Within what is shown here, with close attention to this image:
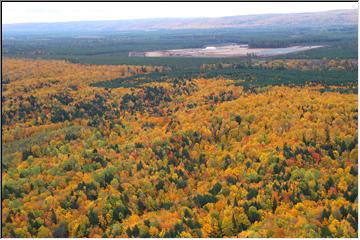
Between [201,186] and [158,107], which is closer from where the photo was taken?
[201,186]

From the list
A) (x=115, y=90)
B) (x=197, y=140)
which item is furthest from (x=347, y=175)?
(x=115, y=90)

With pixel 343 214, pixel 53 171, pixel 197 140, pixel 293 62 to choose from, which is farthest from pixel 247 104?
pixel 293 62

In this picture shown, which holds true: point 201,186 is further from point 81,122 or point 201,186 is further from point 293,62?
point 293,62

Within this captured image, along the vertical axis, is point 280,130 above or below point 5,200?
above

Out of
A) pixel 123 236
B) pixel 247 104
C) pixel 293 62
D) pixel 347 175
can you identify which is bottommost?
pixel 123 236

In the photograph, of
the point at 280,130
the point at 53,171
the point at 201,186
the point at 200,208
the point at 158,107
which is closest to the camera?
the point at 200,208

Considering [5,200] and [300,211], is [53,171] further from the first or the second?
[300,211]

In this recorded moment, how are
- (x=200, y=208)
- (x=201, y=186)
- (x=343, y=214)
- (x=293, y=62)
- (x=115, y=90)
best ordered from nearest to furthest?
(x=343, y=214) < (x=200, y=208) < (x=201, y=186) < (x=115, y=90) < (x=293, y=62)
